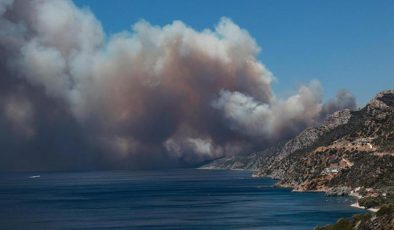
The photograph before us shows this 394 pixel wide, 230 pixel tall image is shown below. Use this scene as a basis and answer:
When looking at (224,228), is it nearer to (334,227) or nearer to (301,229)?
(301,229)

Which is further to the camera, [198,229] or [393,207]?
[198,229]

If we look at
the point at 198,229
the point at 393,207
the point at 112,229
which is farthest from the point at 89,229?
the point at 393,207

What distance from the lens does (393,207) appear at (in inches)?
A: 6053

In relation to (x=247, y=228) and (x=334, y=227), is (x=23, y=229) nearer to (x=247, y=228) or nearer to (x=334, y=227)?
(x=247, y=228)

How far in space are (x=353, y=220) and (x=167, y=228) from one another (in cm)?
6758

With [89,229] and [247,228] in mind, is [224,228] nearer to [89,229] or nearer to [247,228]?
[247,228]

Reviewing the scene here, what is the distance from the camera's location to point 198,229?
644 ft

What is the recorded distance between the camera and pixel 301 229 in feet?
626

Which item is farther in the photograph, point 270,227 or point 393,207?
point 270,227

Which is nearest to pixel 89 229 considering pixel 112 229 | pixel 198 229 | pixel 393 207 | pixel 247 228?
pixel 112 229

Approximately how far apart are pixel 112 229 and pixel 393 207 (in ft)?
292

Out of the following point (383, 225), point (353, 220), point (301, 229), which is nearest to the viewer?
point (383, 225)

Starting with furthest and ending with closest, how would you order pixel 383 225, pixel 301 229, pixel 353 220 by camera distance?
pixel 301 229, pixel 353 220, pixel 383 225

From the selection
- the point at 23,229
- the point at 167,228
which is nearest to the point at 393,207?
the point at 167,228
